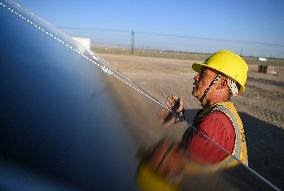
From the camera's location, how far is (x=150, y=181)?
763 millimetres

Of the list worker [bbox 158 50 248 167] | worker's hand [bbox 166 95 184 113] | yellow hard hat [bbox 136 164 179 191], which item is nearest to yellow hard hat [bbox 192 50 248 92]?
worker [bbox 158 50 248 167]

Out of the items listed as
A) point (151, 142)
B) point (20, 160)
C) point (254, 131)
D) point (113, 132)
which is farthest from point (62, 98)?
point (254, 131)

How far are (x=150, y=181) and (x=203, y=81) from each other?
2005 mm

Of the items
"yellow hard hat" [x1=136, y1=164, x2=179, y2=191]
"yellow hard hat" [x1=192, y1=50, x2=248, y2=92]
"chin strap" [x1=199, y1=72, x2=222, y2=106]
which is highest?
"yellow hard hat" [x1=192, y1=50, x2=248, y2=92]

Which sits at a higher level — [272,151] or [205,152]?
[205,152]

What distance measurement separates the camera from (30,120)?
713 mm

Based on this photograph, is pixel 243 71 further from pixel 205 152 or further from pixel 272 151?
pixel 272 151

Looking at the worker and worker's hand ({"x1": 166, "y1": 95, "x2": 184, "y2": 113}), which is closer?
the worker

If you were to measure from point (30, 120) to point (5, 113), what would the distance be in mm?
61

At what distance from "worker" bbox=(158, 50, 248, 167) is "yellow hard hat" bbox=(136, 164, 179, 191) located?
193 millimetres

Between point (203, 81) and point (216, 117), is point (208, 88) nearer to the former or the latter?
point (203, 81)

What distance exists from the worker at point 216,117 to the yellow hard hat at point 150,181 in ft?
0.63

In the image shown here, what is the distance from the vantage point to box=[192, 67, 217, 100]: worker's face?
263 centimetres

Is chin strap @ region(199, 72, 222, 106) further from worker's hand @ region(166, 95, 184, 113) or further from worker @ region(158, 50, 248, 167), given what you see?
worker's hand @ region(166, 95, 184, 113)
